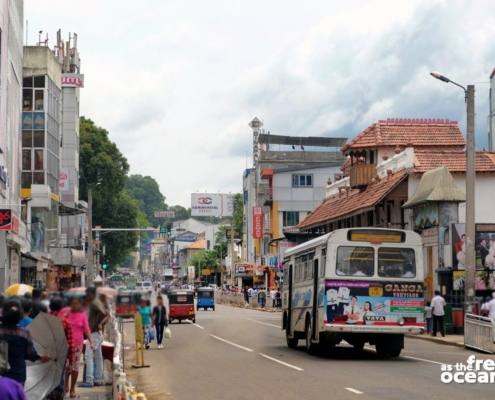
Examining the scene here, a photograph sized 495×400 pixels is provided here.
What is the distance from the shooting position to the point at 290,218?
10331 centimetres

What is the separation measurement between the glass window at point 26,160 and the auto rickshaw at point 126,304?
58800mm

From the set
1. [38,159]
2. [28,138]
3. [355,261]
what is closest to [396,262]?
[355,261]

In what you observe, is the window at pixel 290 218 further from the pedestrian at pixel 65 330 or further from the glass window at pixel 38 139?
the pedestrian at pixel 65 330

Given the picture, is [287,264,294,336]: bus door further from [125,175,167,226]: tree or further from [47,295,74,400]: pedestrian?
[47,295,74,400]: pedestrian

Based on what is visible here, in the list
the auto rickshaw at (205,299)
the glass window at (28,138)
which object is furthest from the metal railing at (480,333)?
the auto rickshaw at (205,299)

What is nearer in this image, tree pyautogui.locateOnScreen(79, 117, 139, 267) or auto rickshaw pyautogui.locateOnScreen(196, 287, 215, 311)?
auto rickshaw pyautogui.locateOnScreen(196, 287, 215, 311)

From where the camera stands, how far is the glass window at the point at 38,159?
65.4 m

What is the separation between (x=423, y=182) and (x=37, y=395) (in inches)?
1466

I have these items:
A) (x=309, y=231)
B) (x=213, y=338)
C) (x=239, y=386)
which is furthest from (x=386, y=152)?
(x=239, y=386)

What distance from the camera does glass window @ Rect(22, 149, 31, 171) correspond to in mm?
64750

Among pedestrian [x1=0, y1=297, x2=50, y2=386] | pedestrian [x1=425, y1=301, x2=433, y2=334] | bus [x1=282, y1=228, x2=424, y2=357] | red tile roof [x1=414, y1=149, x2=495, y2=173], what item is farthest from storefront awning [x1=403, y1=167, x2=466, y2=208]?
pedestrian [x1=0, y1=297, x2=50, y2=386]

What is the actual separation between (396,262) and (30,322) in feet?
52.9

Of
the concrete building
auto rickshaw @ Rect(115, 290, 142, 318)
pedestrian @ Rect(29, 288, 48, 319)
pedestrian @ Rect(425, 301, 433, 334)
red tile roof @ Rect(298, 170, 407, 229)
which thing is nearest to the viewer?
auto rickshaw @ Rect(115, 290, 142, 318)

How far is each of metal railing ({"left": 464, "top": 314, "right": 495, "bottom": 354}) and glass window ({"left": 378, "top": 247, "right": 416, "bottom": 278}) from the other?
193 inches
